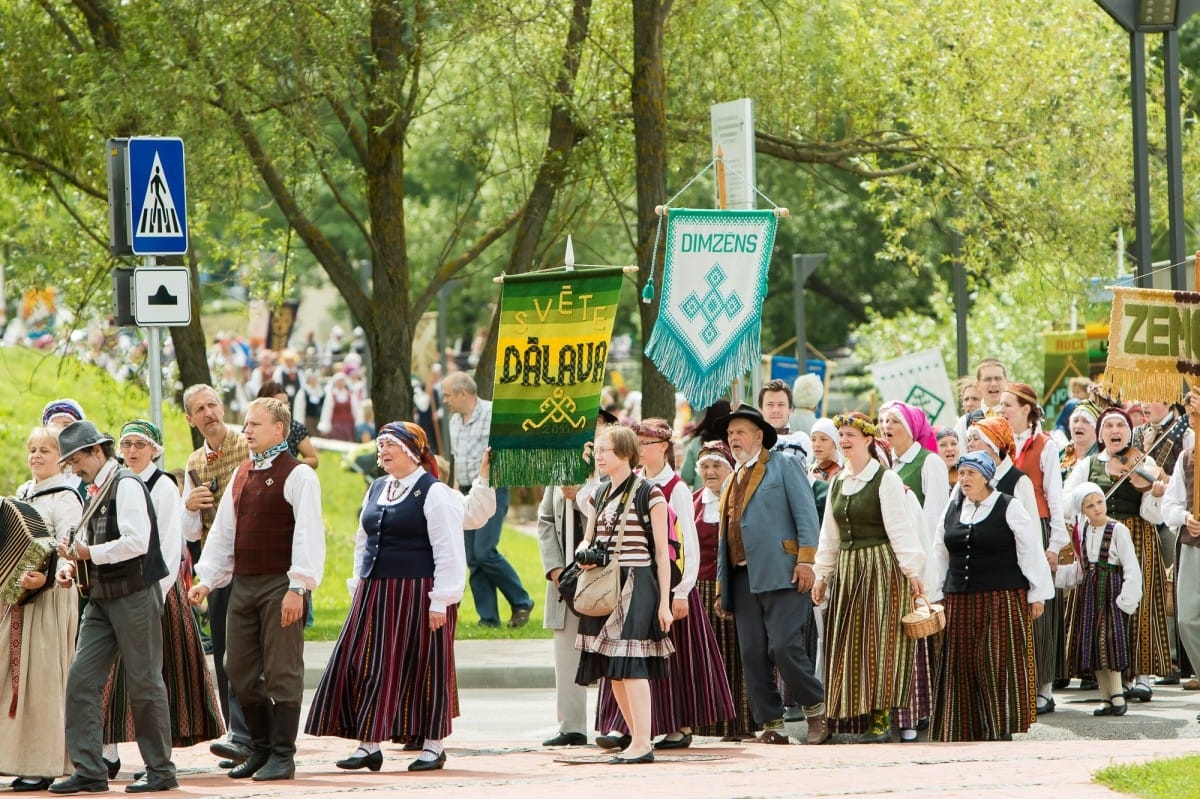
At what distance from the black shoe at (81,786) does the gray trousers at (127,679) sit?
0.03 metres

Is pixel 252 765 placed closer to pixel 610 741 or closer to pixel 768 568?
pixel 610 741

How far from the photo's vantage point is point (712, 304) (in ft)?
41.6

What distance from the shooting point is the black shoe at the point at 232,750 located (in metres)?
9.97

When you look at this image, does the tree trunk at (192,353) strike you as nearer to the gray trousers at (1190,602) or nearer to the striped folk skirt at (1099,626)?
the striped folk skirt at (1099,626)

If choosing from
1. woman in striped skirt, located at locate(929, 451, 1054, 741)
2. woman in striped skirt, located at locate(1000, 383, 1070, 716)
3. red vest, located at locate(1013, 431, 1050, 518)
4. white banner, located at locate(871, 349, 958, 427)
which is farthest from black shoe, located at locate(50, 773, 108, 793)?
white banner, located at locate(871, 349, 958, 427)

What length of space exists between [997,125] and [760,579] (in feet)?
27.1

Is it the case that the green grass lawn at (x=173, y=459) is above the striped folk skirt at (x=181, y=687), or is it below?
above

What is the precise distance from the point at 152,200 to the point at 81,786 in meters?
4.13

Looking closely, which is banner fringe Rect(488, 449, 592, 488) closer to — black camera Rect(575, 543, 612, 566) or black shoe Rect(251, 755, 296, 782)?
black camera Rect(575, 543, 612, 566)

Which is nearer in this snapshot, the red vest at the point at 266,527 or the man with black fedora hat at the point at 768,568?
the red vest at the point at 266,527

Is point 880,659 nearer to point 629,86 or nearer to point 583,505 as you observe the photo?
point 583,505

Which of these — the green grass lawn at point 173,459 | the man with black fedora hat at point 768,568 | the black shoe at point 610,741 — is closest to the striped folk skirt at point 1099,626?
the man with black fedora hat at point 768,568

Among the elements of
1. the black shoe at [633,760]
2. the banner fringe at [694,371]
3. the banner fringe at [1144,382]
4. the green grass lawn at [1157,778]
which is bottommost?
the black shoe at [633,760]

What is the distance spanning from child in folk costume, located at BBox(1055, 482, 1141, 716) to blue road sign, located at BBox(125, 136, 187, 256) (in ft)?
19.4
